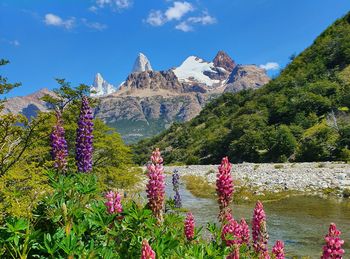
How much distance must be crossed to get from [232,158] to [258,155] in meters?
8.12

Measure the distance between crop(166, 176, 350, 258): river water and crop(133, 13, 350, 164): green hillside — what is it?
1037 inches

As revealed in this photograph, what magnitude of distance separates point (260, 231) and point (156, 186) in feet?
7.00

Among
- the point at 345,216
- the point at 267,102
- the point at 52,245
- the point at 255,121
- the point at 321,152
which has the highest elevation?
the point at 267,102

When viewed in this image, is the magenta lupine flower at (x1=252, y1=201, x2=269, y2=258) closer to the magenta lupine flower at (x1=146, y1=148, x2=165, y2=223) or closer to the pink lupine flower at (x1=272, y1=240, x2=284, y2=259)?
the pink lupine flower at (x1=272, y1=240, x2=284, y2=259)

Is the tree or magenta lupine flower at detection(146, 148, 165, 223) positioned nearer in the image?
magenta lupine flower at detection(146, 148, 165, 223)

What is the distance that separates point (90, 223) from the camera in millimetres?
4672

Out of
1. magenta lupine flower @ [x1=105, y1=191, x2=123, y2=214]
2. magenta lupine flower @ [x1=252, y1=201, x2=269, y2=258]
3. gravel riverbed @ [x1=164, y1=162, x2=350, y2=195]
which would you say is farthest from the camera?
gravel riverbed @ [x1=164, y1=162, x2=350, y2=195]


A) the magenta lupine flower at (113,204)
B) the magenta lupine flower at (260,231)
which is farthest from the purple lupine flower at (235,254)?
the magenta lupine flower at (113,204)

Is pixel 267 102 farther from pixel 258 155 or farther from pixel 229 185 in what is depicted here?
pixel 229 185

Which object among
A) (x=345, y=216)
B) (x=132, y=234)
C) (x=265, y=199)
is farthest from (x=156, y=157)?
(x=265, y=199)

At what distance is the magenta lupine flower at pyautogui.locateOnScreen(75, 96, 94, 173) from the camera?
9.01 m

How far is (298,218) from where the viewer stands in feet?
82.0

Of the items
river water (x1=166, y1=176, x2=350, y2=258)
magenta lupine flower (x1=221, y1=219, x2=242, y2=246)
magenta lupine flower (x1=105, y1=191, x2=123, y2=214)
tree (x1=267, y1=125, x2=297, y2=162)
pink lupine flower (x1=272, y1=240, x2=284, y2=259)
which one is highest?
tree (x1=267, y1=125, x2=297, y2=162)

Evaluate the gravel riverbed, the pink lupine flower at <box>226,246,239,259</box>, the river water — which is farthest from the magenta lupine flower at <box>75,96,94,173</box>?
the gravel riverbed
